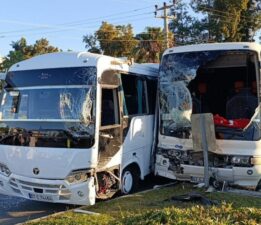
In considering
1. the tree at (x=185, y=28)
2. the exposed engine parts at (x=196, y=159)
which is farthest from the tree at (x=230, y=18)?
the exposed engine parts at (x=196, y=159)

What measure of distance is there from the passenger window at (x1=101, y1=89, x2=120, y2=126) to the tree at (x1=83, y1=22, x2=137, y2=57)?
33767 millimetres

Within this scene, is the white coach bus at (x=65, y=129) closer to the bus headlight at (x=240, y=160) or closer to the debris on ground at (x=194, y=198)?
the debris on ground at (x=194, y=198)

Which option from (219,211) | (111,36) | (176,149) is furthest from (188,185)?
(111,36)

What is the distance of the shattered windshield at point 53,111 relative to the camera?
857 centimetres

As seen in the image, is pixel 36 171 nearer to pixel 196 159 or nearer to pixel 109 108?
pixel 109 108

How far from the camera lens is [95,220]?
7070mm

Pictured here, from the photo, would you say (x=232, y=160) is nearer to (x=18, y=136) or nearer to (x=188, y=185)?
(x=188, y=185)

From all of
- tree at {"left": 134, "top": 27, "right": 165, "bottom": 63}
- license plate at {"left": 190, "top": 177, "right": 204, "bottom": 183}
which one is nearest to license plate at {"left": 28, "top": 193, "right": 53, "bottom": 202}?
license plate at {"left": 190, "top": 177, "right": 204, "bottom": 183}

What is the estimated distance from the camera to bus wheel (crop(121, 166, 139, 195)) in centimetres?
976

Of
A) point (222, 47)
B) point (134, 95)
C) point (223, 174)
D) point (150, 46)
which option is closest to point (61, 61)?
point (134, 95)

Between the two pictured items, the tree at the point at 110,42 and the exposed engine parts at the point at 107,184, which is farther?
the tree at the point at 110,42

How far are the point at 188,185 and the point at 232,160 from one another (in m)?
1.31

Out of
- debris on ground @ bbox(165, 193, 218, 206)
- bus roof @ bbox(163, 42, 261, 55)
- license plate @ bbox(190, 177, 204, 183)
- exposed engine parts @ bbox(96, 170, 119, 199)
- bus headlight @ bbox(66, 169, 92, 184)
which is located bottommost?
debris on ground @ bbox(165, 193, 218, 206)

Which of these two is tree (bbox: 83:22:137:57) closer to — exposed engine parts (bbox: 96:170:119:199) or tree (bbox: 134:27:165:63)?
tree (bbox: 134:27:165:63)
